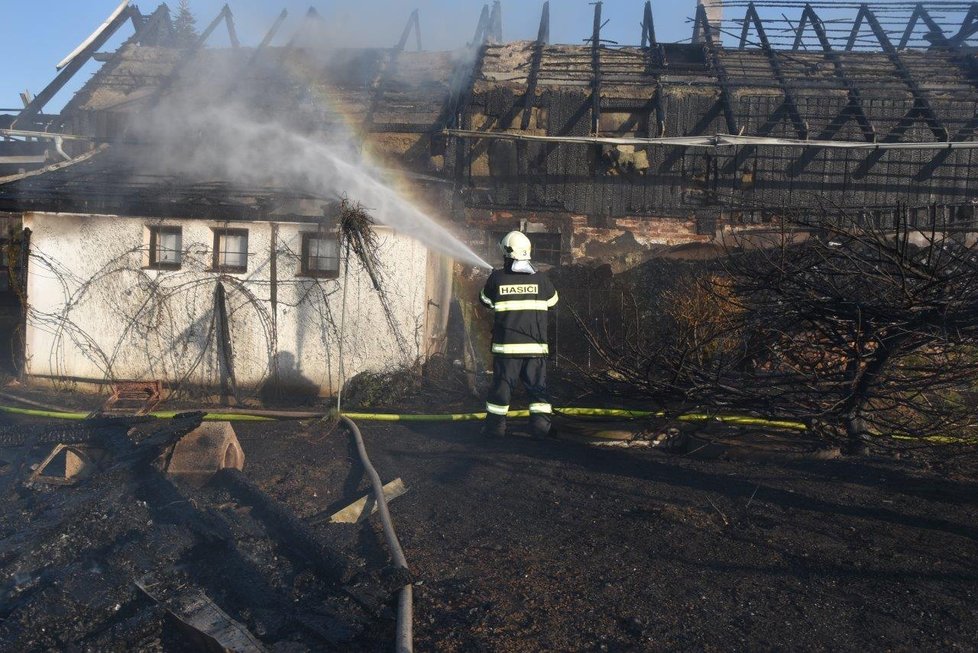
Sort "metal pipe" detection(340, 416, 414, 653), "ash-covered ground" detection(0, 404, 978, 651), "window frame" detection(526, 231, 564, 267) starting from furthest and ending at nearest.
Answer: "window frame" detection(526, 231, 564, 267) < "ash-covered ground" detection(0, 404, 978, 651) < "metal pipe" detection(340, 416, 414, 653)

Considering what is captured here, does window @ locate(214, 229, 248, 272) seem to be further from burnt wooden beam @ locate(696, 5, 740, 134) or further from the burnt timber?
burnt wooden beam @ locate(696, 5, 740, 134)

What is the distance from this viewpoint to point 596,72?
48.7 ft

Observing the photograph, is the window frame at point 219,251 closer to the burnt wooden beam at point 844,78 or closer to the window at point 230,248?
the window at point 230,248

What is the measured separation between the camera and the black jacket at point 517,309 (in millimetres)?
6848

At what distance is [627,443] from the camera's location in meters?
6.33

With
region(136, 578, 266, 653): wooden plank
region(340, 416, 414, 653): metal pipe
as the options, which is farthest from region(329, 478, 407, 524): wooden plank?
region(136, 578, 266, 653): wooden plank

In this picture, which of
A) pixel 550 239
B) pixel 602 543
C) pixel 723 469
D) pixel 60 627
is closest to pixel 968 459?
pixel 723 469

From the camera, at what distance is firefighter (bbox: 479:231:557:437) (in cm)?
684

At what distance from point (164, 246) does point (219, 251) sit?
791mm

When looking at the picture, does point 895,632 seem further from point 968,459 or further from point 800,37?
point 800,37

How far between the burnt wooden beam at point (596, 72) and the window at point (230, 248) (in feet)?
20.6

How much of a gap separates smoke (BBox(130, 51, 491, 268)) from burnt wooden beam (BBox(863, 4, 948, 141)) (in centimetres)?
869

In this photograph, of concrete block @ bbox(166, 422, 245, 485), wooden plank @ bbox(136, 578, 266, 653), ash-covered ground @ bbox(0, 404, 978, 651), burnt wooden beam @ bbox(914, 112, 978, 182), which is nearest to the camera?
wooden plank @ bbox(136, 578, 266, 653)

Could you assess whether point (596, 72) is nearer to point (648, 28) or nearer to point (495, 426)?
point (648, 28)
